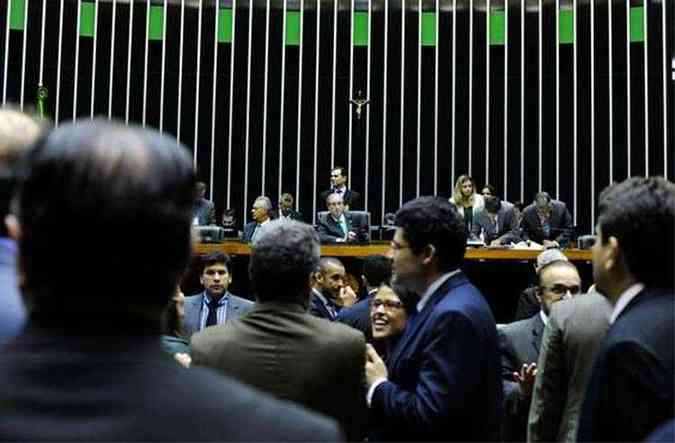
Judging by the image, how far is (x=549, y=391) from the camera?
115 inches

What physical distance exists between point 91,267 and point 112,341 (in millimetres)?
70

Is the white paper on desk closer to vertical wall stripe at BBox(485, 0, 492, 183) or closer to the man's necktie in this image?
the man's necktie

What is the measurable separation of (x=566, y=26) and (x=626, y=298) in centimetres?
1169

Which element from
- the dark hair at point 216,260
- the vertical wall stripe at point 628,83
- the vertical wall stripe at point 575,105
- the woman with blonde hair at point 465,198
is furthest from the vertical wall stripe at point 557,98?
the dark hair at point 216,260

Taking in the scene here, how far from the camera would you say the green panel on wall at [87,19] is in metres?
12.7

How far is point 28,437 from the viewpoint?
2.49ft

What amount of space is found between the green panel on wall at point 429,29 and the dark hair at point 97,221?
12.5 meters

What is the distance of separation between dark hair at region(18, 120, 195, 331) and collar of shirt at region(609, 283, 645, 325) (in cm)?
119

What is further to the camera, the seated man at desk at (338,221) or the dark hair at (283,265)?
the seated man at desk at (338,221)

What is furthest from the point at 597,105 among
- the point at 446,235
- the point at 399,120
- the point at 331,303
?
the point at 446,235

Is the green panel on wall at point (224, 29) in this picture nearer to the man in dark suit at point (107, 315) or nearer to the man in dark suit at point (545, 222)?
the man in dark suit at point (545, 222)

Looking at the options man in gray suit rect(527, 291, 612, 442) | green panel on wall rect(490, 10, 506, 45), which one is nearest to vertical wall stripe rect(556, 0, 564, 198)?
green panel on wall rect(490, 10, 506, 45)

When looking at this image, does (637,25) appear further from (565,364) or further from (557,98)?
(565,364)

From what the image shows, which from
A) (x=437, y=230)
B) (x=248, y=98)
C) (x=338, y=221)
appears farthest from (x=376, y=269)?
(x=248, y=98)
